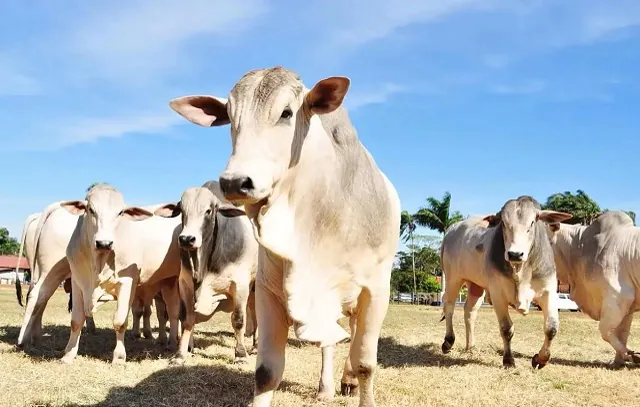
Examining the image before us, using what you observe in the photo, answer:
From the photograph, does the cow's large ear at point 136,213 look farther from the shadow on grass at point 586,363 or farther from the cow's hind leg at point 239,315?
the shadow on grass at point 586,363

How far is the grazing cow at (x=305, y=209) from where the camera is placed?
330cm

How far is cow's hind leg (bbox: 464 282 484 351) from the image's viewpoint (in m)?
10.1

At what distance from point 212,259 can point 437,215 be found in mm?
38128

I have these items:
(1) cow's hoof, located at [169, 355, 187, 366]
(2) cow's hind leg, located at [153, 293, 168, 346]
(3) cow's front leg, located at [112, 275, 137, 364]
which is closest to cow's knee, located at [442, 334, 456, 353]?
(1) cow's hoof, located at [169, 355, 187, 366]

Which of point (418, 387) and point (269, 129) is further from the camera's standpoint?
point (418, 387)

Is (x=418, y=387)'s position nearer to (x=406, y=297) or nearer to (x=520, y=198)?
(x=520, y=198)

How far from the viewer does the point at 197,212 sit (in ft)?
24.3

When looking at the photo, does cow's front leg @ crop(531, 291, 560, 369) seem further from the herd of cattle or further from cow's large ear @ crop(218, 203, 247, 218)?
cow's large ear @ crop(218, 203, 247, 218)

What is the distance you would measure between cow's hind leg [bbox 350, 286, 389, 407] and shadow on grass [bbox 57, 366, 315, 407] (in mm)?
1218

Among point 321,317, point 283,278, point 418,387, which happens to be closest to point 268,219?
point 283,278

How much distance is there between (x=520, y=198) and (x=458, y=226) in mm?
2985

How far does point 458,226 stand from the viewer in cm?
1105

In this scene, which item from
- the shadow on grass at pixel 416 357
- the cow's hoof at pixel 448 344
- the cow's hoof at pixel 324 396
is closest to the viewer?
the cow's hoof at pixel 324 396

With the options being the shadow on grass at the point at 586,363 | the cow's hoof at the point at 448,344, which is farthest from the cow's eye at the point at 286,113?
the cow's hoof at the point at 448,344
